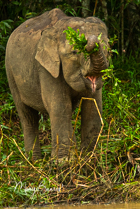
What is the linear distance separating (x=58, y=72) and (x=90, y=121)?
2.10 feet

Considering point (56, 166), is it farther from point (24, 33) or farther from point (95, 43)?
point (24, 33)

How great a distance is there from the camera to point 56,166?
5121mm

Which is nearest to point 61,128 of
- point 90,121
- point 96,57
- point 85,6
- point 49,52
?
point 90,121

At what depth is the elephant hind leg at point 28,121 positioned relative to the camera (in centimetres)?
650

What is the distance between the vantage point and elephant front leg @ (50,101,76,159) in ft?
17.7

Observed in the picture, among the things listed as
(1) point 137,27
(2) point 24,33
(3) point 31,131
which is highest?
(2) point 24,33

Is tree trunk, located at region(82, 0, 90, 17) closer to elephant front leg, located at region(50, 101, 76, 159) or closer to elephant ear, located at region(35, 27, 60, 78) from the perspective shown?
elephant ear, located at region(35, 27, 60, 78)

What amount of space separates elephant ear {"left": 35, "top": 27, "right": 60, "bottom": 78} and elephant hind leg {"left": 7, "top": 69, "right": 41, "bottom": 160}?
39.4 inches

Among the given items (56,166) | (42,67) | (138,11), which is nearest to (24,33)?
(42,67)

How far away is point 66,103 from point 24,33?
3.78 ft

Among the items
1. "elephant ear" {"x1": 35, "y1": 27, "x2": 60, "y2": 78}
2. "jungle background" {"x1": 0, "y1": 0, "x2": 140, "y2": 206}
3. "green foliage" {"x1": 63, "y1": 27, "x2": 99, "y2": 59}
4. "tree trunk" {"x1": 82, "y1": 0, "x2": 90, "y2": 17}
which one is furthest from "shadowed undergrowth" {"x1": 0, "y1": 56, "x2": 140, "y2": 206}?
"tree trunk" {"x1": 82, "y1": 0, "x2": 90, "y2": 17}

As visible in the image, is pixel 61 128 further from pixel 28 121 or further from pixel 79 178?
pixel 28 121

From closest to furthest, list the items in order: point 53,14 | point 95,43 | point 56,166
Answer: point 95,43, point 56,166, point 53,14

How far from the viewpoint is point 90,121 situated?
5602mm
